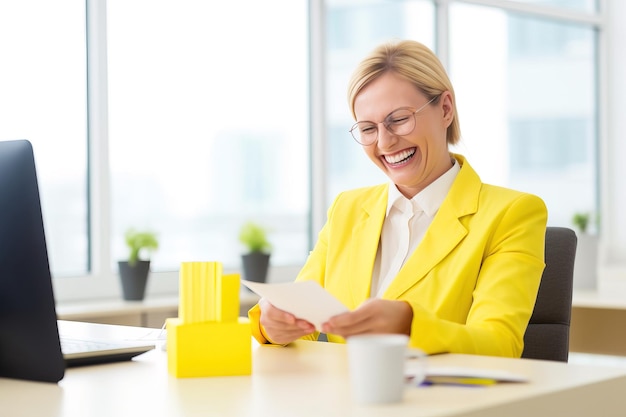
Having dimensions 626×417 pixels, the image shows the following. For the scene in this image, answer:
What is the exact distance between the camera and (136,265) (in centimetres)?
362

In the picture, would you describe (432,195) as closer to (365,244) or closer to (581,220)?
(365,244)

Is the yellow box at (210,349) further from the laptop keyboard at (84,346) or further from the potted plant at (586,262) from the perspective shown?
the potted plant at (586,262)

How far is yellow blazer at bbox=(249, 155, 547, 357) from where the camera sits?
1850 millimetres

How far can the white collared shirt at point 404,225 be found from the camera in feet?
7.05

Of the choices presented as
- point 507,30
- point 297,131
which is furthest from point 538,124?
point 297,131

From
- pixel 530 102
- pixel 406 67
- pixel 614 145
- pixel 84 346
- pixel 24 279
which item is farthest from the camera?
pixel 614 145

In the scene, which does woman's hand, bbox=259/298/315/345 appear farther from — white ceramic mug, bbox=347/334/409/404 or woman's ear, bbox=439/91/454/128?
woman's ear, bbox=439/91/454/128

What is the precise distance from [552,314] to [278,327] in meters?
0.80

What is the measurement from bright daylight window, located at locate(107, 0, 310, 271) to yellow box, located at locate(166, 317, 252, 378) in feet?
7.95

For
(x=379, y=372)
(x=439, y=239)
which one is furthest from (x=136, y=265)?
(x=379, y=372)

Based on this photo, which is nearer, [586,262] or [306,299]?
[306,299]

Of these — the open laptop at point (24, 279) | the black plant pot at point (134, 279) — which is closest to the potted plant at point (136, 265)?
the black plant pot at point (134, 279)

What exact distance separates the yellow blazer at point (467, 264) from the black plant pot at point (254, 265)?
181cm

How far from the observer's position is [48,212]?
141 inches
